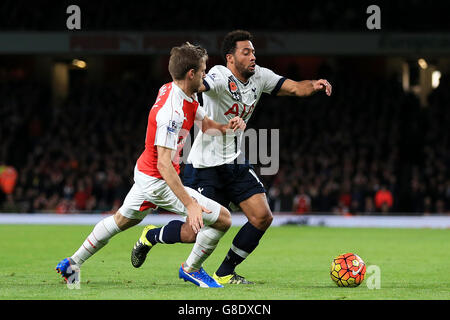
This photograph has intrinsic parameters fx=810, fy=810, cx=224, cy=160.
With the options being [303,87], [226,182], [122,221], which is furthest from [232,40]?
[122,221]

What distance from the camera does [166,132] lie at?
6688 mm

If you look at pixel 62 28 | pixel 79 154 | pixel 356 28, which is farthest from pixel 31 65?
pixel 356 28

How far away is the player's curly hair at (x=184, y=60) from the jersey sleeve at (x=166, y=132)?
441 mm

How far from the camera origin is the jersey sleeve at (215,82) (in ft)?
25.3

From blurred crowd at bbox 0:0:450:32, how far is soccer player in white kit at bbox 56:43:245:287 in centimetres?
1914

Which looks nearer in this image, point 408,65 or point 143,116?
point 143,116

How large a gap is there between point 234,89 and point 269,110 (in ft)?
63.5

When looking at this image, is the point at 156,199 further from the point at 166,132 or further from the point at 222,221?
the point at 166,132

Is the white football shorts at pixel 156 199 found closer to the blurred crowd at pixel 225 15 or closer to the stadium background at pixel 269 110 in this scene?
the stadium background at pixel 269 110

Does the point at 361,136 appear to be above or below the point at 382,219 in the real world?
above

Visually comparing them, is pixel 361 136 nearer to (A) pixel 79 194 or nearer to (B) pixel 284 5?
(B) pixel 284 5

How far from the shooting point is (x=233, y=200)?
26.5 ft

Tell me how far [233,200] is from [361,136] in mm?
17779
